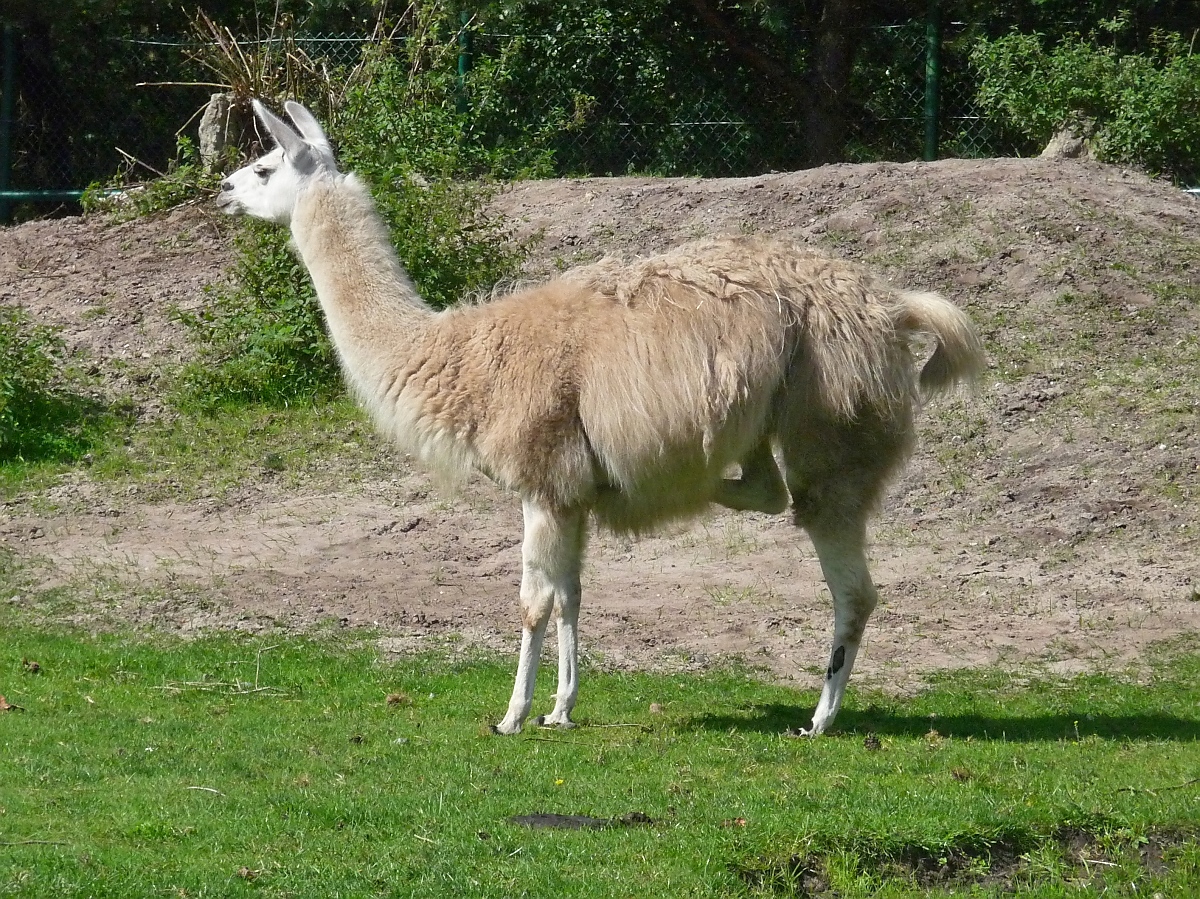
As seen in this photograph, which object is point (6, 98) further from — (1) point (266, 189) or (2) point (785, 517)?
(2) point (785, 517)

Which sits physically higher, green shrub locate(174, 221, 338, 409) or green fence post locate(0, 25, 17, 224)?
green fence post locate(0, 25, 17, 224)

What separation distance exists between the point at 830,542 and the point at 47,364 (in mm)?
7442

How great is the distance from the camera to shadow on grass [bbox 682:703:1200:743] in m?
6.35

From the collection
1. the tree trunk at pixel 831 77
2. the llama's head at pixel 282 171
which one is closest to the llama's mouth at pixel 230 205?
the llama's head at pixel 282 171

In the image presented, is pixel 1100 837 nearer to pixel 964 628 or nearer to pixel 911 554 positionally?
pixel 964 628

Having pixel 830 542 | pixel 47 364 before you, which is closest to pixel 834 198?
pixel 47 364

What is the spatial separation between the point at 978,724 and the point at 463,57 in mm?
9831

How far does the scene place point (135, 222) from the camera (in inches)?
572

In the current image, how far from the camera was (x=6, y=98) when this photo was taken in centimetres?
1485

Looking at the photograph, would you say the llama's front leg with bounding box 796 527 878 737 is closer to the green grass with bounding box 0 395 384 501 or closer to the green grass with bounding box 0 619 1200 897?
the green grass with bounding box 0 619 1200 897

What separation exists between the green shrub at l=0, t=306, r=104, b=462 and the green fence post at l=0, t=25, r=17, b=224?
3.40 m

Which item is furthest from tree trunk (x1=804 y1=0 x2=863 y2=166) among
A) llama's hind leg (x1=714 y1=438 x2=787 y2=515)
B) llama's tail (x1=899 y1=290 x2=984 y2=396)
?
llama's hind leg (x1=714 y1=438 x2=787 y2=515)

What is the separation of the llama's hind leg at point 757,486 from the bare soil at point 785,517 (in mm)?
1246

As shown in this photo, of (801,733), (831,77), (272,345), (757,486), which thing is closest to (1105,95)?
(831,77)
